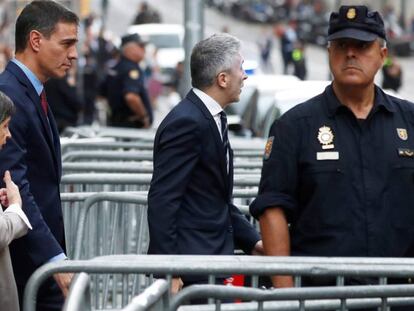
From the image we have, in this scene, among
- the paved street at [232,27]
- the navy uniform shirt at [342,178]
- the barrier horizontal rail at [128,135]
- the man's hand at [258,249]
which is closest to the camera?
the navy uniform shirt at [342,178]

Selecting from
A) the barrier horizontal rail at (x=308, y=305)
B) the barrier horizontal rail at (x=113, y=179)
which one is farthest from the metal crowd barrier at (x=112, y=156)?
the barrier horizontal rail at (x=308, y=305)

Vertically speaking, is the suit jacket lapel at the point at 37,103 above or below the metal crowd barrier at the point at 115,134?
above

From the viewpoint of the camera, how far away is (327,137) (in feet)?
20.0

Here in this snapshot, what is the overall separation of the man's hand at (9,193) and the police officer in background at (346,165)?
0.99m

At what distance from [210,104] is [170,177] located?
409 mm

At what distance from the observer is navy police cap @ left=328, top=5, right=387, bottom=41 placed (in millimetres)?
6156

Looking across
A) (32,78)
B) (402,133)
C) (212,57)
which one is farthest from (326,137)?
(32,78)

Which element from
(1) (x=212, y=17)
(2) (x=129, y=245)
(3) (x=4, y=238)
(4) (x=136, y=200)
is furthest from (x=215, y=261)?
(1) (x=212, y=17)

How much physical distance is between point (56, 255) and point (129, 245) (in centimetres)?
256

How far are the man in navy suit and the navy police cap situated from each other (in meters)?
0.67

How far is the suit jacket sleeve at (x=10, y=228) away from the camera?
5.55m

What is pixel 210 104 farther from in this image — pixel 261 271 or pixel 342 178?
pixel 261 271

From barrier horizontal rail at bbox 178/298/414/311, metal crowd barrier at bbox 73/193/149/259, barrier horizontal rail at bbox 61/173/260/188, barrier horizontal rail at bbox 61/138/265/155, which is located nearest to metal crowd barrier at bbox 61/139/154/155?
barrier horizontal rail at bbox 61/138/265/155

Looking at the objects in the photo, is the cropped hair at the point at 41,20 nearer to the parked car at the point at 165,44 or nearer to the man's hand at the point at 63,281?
the man's hand at the point at 63,281
